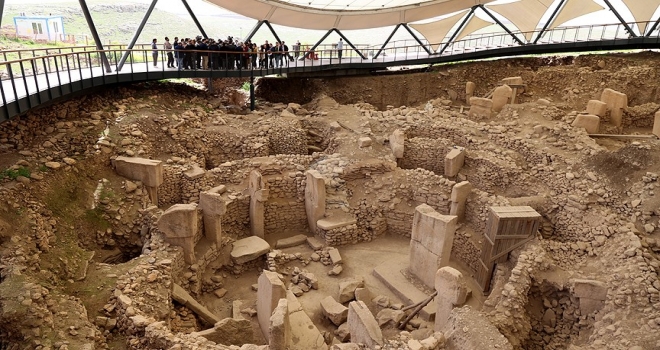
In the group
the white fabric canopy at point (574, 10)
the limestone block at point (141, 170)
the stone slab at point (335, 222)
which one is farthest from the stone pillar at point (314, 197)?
the white fabric canopy at point (574, 10)

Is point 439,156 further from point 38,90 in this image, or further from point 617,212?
point 38,90

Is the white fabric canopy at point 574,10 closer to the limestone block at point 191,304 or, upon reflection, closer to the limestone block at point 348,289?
the limestone block at point 348,289

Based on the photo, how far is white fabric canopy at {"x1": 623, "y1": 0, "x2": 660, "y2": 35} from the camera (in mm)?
20203

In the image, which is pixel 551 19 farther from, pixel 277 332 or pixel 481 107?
pixel 277 332

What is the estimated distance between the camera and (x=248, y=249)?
1054 centimetres

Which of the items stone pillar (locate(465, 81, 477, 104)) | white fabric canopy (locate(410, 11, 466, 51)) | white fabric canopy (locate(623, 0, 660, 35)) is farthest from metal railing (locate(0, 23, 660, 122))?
stone pillar (locate(465, 81, 477, 104))

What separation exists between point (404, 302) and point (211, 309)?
160 inches

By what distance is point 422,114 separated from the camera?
15.2m

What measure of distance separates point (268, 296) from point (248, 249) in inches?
107

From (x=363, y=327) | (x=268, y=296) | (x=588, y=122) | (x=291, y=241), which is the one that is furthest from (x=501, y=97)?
(x=268, y=296)

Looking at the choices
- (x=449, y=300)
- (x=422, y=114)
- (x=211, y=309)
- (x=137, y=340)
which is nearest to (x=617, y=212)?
(x=449, y=300)

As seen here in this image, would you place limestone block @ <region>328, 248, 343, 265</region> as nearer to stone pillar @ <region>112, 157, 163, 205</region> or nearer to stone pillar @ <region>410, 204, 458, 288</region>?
stone pillar @ <region>410, 204, 458, 288</region>

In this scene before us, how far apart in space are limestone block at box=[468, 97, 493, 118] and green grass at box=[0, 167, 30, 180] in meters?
13.3

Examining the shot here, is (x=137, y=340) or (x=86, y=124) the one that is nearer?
(x=137, y=340)
